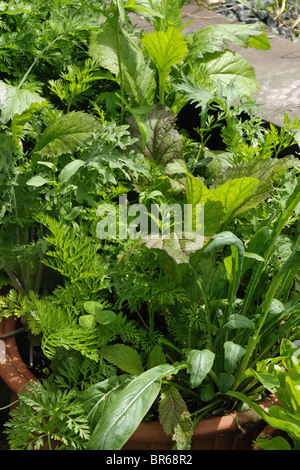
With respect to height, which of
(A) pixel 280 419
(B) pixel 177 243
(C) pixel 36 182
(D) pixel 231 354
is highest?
(C) pixel 36 182

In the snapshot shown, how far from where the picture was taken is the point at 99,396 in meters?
1.38

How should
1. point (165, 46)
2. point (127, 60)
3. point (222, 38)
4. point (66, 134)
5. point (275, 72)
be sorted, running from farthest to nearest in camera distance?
point (275, 72) < point (222, 38) < point (127, 60) < point (165, 46) < point (66, 134)

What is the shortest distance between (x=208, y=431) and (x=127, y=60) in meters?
1.30

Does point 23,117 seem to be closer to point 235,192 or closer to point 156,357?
point 235,192

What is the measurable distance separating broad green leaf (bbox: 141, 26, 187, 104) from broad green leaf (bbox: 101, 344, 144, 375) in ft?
3.31

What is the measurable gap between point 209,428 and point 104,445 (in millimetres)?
322

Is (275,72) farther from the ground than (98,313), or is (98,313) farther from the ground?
(275,72)

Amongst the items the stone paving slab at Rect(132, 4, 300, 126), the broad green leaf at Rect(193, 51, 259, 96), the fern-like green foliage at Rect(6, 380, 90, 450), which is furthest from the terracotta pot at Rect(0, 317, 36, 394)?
the stone paving slab at Rect(132, 4, 300, 126)

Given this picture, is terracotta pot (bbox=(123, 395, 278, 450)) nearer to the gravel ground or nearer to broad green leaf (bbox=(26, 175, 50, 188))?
broad green leaf (bbox=(26, 175, 50, 188))

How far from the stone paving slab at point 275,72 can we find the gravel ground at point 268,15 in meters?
0.62

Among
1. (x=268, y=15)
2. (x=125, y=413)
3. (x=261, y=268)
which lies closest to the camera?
(x=125, y=413)

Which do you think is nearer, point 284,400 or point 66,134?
point 284,400

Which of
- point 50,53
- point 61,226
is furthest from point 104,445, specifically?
point 50,53

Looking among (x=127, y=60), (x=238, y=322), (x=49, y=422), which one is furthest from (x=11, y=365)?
(x=127, y=60)
